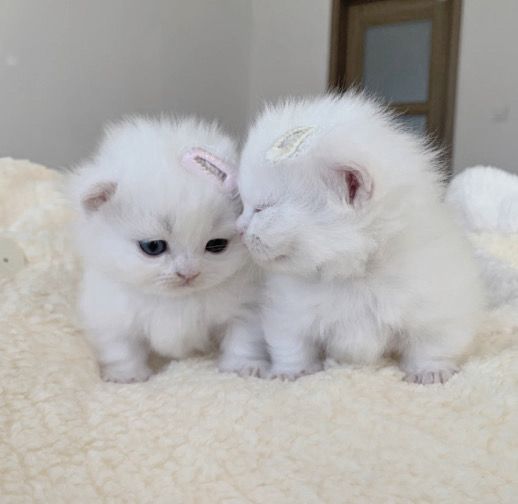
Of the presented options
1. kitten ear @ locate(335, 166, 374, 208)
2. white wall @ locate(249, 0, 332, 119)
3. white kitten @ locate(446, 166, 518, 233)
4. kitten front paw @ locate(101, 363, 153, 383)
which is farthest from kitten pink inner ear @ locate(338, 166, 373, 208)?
white wall @ locate(249, 0, 332, 119)

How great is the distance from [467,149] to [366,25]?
1.06 meters

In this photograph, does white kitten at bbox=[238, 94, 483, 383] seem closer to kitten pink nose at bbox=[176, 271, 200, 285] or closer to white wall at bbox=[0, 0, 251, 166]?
kitten pink nose at bbox=[176, 271, 200, 285]

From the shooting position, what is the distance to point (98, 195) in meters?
1.07

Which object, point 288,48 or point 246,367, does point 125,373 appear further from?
point 288,48

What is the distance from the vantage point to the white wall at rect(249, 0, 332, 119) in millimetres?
4156

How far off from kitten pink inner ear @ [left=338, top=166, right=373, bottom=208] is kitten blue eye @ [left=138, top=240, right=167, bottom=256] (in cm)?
32

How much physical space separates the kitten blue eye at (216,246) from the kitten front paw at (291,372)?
0.24 m

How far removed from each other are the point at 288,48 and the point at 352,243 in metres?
3.58

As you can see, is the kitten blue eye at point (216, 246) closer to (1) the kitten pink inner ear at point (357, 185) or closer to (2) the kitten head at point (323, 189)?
(2) the kitten head at point (323, 189)

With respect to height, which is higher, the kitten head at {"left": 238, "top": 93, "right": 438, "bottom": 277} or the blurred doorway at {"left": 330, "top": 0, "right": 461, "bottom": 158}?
the blurred doorway at {"left": 330, "top": 0, "right": 461, "bottom": 158}

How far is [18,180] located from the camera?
6.17 feet

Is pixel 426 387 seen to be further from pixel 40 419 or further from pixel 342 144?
pixel 40 419

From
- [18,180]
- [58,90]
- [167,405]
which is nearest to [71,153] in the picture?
[58,90]

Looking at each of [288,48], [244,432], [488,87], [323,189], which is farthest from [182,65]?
[244,432]
